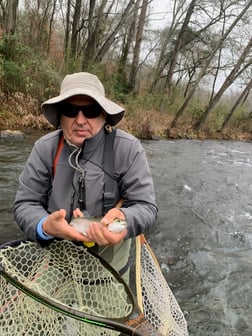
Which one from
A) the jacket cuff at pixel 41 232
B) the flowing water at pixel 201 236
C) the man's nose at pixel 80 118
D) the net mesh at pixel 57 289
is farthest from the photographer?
the flowing water at pixel 201 236

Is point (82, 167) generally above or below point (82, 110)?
below

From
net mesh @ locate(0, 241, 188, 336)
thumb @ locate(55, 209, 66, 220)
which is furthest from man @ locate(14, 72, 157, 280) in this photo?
thumb @ locate(55, 209, 66, 220)

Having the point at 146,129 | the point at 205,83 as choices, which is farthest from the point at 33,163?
the point at 205,83

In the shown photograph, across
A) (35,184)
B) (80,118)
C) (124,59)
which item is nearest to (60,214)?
(35,184)

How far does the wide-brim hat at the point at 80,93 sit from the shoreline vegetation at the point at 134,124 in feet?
26.9

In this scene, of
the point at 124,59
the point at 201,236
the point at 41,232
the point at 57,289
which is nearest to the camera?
the point at 41,232

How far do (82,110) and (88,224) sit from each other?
0.78 meters

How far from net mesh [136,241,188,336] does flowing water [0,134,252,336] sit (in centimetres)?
108

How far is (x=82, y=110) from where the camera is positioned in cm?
212

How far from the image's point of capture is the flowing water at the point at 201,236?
376cm

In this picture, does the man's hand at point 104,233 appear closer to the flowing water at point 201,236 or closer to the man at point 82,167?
the man at point 82,167

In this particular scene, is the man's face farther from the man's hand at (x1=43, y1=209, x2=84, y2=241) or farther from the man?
the man's hand at (x1=43, y1=209, x2=84, y2=241)

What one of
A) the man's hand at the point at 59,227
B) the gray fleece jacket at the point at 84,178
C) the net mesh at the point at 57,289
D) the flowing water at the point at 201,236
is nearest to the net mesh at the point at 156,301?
the net mesh at the point at 57,289

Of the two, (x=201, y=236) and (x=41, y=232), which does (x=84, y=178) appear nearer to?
(x=41, y=232)
